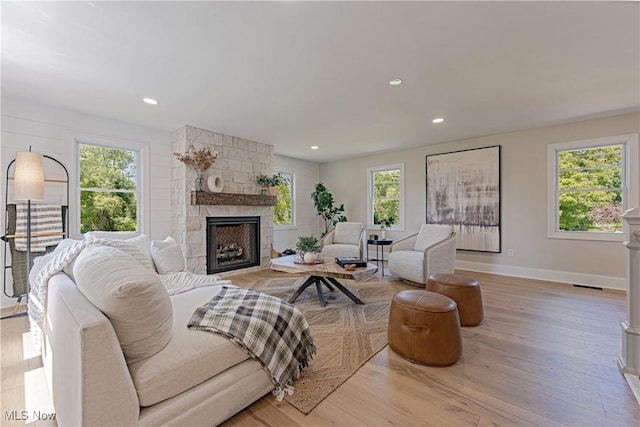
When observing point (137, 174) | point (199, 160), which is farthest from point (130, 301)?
point (137, 174)

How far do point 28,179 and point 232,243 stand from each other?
275cm

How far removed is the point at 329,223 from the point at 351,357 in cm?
496

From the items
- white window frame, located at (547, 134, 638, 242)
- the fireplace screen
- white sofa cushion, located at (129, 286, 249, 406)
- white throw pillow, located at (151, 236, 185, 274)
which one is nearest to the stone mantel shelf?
the fireplace screen

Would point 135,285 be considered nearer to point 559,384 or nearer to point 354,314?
point 354,314

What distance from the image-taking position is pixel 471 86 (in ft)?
9.59

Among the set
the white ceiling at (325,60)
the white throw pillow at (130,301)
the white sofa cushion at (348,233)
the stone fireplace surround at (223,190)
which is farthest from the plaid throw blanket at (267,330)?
the white sofa cushion at (348,233)

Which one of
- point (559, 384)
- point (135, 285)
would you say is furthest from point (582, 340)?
point (135, 285)

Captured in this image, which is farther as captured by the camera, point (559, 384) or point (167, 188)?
point (167, 188)

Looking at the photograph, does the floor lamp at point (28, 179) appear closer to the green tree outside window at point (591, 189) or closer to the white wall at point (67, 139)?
the white wall at point (67, 139)

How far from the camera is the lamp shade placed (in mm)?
2805

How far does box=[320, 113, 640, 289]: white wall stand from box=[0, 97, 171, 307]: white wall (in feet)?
14.9

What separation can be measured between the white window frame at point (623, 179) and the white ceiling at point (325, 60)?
40 cm

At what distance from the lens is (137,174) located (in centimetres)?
421

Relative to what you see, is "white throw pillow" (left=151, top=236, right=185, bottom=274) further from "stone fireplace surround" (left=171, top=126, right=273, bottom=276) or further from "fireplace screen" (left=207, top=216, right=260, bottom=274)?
"fireplace screen" (left=207, top=216, right=260, bottom=274)
